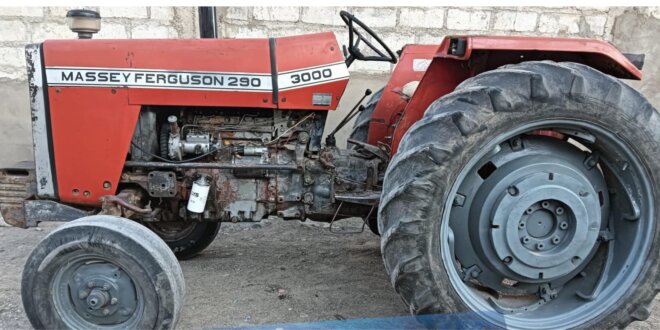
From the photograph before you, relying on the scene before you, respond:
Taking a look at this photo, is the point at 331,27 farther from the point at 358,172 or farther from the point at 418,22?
the point at 358,172

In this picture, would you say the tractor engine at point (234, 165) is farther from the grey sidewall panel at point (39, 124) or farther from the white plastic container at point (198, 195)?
the grey sidewall panel at point (39, 124)

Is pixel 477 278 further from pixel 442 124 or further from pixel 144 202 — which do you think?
pixel 144 202

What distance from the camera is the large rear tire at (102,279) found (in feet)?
7.18

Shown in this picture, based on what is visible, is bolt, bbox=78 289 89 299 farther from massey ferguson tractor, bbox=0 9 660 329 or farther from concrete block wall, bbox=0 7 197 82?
concrete block wall, bbox=0 7 197 82

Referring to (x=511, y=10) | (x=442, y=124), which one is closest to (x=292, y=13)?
(x=511, y=10)

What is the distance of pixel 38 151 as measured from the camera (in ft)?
8.64

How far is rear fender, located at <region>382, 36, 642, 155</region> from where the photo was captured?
7.26 feet

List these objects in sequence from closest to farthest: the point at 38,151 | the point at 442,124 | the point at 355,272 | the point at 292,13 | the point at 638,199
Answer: the point at 442,124, the point at 638,199, the point at 38,151, the point at 355,272, the point at 292,13

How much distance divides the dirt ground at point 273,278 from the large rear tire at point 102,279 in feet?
1.40

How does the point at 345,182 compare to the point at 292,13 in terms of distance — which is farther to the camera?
the point at 292,13

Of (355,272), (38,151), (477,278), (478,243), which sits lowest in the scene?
(355,272)

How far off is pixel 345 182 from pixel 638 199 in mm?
1390

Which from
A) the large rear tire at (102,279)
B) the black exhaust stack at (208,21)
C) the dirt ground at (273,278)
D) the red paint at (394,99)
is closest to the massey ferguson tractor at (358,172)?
the large rear tire at (102,279)

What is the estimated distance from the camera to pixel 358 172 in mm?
2861
